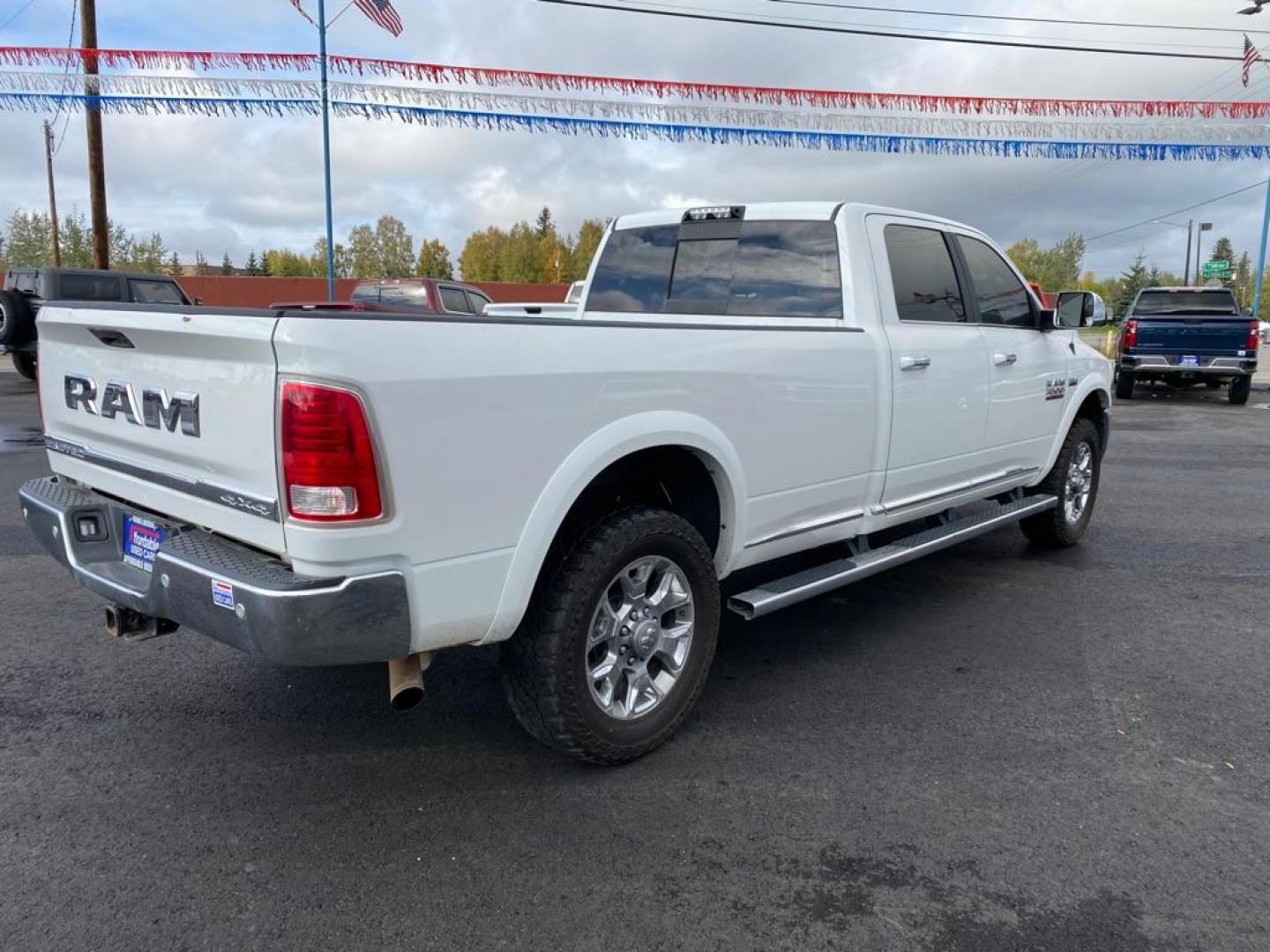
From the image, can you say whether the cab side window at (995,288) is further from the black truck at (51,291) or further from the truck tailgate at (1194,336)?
the black truck at (51,291)

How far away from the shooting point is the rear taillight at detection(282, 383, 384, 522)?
2.29 metres

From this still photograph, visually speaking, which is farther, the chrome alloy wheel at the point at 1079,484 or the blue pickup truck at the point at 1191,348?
the blue pickup truck at the point at 1191,348

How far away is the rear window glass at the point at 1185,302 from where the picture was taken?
17.1 m

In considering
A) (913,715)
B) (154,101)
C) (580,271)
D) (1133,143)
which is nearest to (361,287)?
(154,101)

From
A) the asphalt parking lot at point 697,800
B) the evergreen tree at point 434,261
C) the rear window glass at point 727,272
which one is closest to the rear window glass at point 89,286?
the asphalt parking lot at point 697,800

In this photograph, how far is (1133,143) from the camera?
13539mm

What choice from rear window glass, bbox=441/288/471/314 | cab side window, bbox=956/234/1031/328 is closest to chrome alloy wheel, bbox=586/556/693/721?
cab side window, bbox=956/234/1031/328

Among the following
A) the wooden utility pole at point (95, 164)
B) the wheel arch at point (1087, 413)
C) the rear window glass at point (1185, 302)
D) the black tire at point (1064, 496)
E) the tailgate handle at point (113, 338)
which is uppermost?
the wooden utility pole at point (95, 164)

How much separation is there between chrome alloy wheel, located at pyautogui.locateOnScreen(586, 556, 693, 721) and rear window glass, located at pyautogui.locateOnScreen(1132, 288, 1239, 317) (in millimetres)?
17097

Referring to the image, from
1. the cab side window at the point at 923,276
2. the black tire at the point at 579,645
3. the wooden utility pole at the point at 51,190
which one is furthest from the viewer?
the wooden utility pole at the point at 51,190

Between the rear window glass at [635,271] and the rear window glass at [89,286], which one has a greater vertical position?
the rear window glass at [89,286]

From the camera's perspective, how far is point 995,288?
17.0 feet

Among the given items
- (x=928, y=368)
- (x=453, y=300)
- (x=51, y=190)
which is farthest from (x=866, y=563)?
(x=51, y=190)

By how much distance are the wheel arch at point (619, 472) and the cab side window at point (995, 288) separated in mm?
2297
